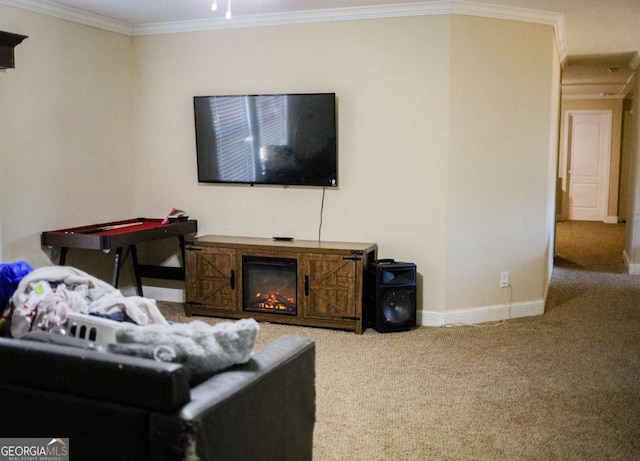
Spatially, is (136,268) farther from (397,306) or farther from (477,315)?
(477,315)

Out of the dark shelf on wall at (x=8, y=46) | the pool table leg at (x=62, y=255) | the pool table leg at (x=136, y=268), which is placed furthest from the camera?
the pool table leg at (x=136, y=268)

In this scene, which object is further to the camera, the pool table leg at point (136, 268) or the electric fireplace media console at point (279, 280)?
the pool table leg at point (136, 268)

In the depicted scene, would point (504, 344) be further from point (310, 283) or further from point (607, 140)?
point (607, 140)

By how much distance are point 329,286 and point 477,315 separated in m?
1.22

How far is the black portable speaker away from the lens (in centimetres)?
449

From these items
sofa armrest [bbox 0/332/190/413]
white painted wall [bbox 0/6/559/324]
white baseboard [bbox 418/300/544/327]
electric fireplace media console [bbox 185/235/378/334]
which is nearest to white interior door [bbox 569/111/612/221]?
white painted wall [bbox 0/6/559/324]

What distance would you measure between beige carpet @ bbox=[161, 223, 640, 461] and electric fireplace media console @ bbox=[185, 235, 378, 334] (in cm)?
12

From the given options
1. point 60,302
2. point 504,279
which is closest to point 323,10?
point 504,279

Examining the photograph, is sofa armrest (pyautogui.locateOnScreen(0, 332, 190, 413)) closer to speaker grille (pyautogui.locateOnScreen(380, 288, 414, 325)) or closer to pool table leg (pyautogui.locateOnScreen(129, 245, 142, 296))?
speaker grille (pyautogui.locateOnScreen(380, 288, 414, 325))

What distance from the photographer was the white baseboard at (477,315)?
4781 mm

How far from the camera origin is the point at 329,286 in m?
4.55

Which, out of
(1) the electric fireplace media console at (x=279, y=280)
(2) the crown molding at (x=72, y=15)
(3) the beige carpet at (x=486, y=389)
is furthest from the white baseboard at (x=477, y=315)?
(2) the crown molding at (x=72, y=15)
